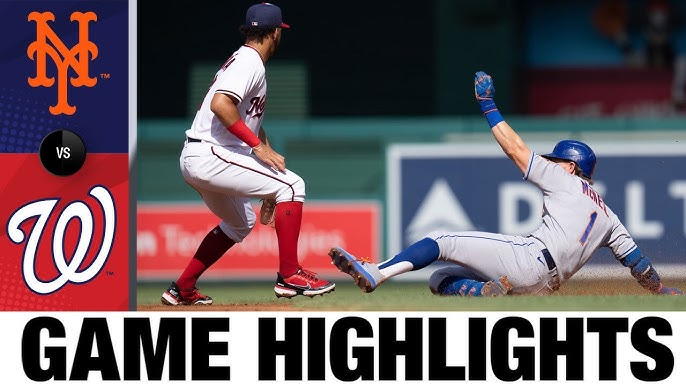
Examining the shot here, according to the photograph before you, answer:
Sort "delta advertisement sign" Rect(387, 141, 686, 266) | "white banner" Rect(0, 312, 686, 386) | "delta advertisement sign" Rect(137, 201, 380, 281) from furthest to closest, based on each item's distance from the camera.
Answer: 1. "delta advertisement sign" Rect(137, 201, 380, 281)
2. "delta advertisement sign" Rect(387, 141, 686, 266)
3. "white banner" Rect(0, 312, 686, 386)

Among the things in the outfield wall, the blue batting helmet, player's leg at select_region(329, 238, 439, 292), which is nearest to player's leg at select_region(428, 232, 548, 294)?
player's leg at select_region(329, 238, 439, 292)

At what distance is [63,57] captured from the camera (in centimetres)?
634

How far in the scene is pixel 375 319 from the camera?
5828mm

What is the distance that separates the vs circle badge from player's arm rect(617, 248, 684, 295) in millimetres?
3386

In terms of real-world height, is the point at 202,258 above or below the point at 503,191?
below

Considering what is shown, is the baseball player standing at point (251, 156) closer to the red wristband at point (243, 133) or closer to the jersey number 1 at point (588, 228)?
the red wristband at point (243, 133)

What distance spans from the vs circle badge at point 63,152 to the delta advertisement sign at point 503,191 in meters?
7.83

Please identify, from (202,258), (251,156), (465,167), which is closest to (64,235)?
(251,156)

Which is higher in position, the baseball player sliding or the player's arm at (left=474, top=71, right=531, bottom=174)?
the player's arm at (left=474, top=71, right=531, bottom=174)

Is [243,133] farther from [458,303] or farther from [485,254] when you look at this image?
[485,254]

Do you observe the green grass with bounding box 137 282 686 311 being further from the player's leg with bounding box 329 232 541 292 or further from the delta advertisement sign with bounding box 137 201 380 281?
the delta advertisement sign with bounding box 137 201 380 281

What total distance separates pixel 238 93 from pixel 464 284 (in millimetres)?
1765

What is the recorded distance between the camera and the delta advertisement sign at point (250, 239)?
14.0 metres

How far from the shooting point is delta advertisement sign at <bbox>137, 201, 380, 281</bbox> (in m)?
14.0
